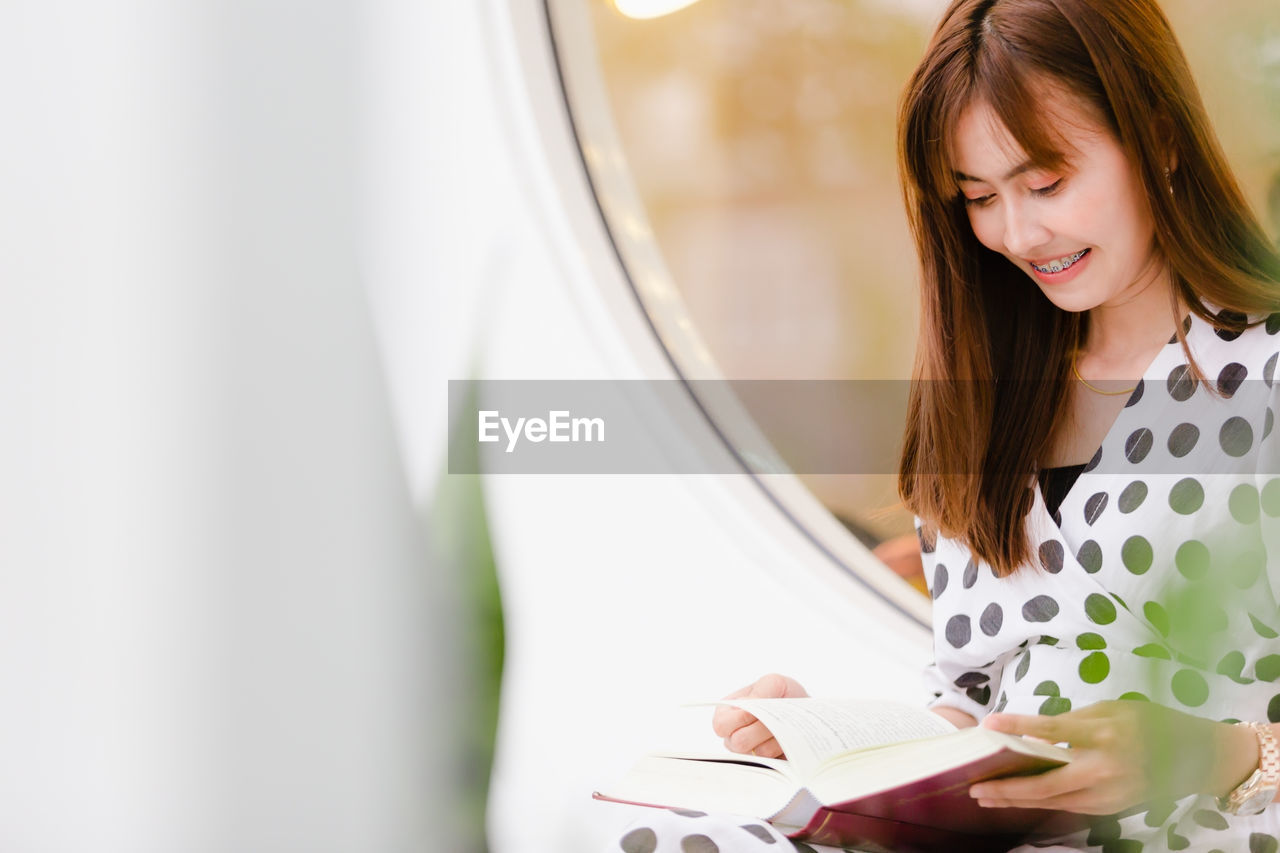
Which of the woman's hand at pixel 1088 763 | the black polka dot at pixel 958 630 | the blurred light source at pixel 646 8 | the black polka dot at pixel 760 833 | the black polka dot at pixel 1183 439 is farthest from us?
the blurred light source at pixel 646 8

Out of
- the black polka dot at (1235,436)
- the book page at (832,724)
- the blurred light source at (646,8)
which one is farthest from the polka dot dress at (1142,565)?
the blurred light source at (646,8)

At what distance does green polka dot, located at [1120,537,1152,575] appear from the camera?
660 mm

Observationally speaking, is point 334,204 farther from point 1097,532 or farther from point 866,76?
point 1097,532

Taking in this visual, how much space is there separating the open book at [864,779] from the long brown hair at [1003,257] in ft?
0.68

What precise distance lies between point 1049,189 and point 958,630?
1.04 feet

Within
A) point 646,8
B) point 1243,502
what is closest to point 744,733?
point 1243,502

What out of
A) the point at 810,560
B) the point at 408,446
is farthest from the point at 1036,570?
the point at 408,446

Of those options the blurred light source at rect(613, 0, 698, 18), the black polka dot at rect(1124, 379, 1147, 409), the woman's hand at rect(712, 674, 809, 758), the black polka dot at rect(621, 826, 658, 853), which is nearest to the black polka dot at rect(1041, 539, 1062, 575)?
the black polka dot at rect(1124, 379, 1147, 409)

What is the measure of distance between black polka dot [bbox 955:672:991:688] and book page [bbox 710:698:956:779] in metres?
0.12

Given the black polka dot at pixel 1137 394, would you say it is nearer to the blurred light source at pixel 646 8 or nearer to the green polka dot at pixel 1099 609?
the green polka dot at pixel 1099 609

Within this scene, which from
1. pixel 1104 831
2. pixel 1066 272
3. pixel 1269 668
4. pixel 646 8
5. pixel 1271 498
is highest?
pixel 646 8

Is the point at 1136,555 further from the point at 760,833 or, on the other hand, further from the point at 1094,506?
the point at 760,833

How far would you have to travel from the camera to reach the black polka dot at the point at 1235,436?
639 mm

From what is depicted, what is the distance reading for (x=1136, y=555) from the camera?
665 mm
